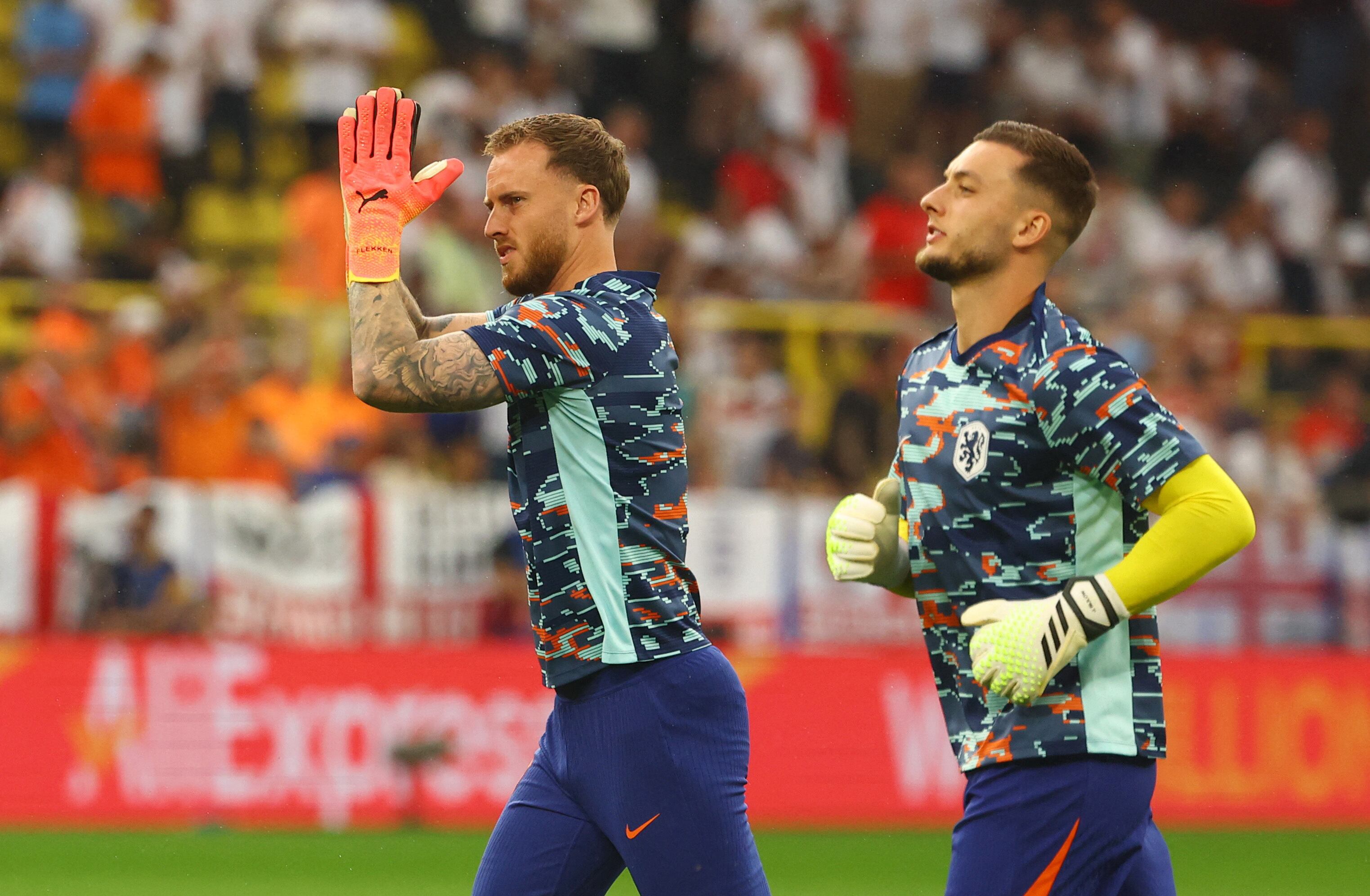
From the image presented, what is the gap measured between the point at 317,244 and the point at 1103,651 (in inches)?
399

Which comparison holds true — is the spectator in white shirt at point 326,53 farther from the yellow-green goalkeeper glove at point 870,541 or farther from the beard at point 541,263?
the yellow-green goalkeeper glove at point 870,541

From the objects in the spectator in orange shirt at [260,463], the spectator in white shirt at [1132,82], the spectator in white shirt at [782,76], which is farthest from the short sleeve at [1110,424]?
the spectator in white shirt at [1132,82]

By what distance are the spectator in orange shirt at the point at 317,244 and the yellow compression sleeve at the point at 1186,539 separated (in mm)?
9790

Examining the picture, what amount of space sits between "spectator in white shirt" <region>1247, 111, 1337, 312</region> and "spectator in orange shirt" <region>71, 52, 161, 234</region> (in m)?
9.85

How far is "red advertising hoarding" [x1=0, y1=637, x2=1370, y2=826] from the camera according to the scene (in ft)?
33.4

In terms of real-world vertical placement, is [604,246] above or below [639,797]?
above

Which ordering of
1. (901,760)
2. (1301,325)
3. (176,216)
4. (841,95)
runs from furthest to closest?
(841,95), (1301,325), (176,216), (901,760)

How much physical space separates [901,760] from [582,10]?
805 cm

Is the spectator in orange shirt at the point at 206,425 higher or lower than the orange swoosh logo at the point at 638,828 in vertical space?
higher

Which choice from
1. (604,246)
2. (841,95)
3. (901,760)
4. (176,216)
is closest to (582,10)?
(841,95)

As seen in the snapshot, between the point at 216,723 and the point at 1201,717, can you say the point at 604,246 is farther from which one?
the point at 1201,717

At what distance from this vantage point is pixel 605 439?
4.00 meters

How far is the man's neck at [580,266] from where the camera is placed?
418 centimetres

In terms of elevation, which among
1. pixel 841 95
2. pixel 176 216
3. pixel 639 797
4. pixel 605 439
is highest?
pixel 841 95
